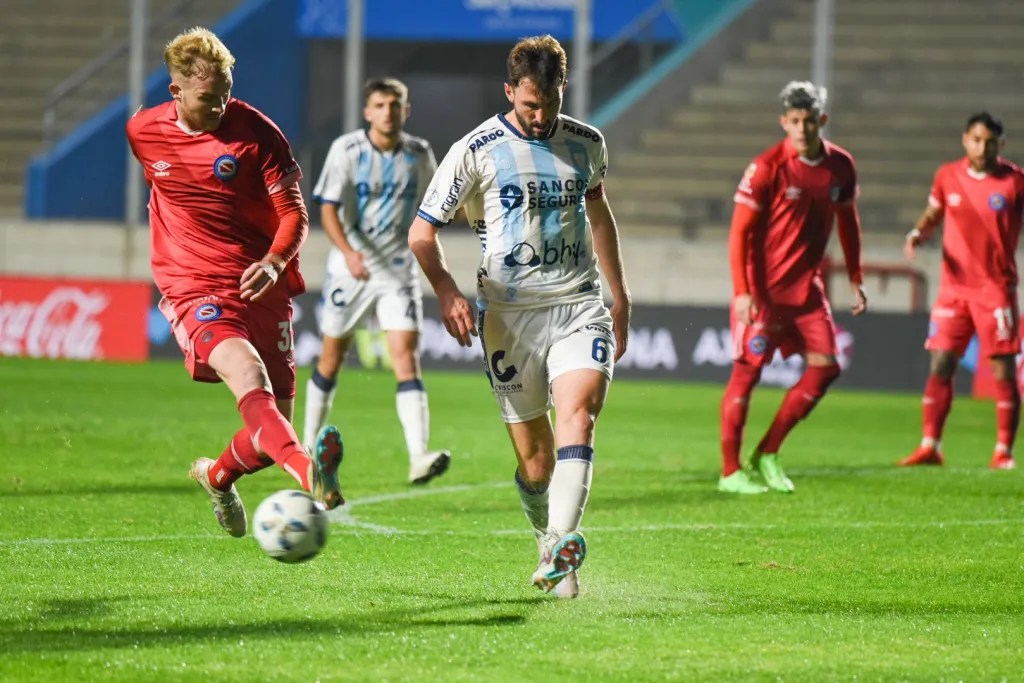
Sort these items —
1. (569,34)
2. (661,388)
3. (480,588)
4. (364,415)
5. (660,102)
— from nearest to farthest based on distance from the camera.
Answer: (480,588) → (364,415) → (661,388) → (569,34) → (660,102)

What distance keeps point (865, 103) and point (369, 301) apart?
51.4 feet

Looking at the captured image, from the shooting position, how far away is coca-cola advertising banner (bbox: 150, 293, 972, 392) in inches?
723

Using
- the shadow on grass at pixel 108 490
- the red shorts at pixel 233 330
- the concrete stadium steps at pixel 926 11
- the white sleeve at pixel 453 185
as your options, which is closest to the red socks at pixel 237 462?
the red shorts at pixel 233 330

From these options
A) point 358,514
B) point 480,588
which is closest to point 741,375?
point 358,514

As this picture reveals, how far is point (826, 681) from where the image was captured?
181 inches

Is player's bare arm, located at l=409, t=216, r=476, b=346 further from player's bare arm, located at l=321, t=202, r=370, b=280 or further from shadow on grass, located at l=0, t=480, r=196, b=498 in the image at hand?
player's bare arm, located at l=321, t=202, r=370, b=280

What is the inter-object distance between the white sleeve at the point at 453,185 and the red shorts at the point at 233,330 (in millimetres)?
882

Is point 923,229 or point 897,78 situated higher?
point 897,78

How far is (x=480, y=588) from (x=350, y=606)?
0.60 m

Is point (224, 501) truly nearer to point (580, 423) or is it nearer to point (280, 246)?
point (280, 246)

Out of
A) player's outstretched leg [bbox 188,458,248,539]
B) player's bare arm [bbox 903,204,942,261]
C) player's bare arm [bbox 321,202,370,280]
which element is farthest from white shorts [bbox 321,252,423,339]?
player's outstretched leg [bbox 188,458,248,539]

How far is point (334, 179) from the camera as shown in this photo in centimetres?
1000

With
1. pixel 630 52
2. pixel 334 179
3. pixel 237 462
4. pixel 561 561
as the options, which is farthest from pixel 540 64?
pixel 630 52

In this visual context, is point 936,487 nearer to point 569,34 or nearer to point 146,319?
point 146,319
